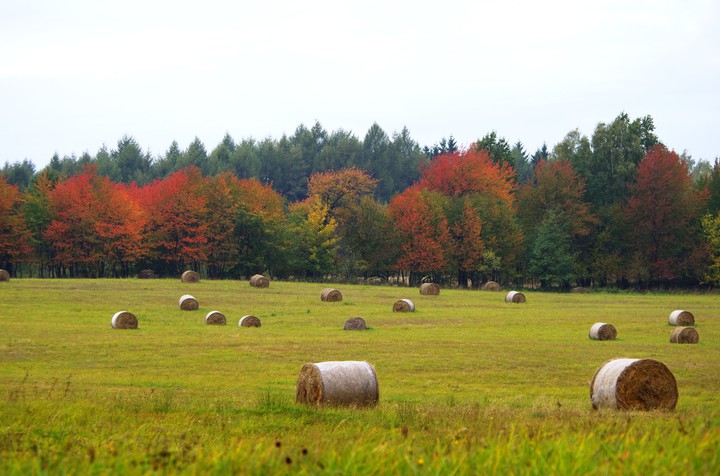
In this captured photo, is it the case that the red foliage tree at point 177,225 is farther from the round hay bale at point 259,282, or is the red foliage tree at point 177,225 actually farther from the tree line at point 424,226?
the round hay bale at point 259,282

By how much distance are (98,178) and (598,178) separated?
199 ft

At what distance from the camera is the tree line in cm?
8656

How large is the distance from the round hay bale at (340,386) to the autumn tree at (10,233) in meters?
72.2

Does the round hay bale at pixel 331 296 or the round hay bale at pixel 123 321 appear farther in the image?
the round hay bale at pixel 331 296

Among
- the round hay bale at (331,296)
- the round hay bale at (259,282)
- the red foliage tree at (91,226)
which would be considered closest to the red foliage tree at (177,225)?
the red foliage tree at (91,226)

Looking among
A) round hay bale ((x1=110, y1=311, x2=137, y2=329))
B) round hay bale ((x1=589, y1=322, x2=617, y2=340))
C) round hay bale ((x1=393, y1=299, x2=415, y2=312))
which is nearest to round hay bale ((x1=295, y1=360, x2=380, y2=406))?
round hay bale ((x1=589, y1=322, x2=617, y2=340))

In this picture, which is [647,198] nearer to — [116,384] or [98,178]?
[98,178]

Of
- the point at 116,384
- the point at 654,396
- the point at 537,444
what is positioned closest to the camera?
the point at 537,444

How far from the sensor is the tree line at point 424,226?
86562 mm

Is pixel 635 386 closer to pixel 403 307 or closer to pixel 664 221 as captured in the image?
pixel 403 307

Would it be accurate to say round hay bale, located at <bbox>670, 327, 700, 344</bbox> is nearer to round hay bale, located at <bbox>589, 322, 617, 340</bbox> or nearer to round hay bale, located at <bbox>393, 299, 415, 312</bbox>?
round hay bale, located at <bbox>589, 322, 617, 340</bbox>

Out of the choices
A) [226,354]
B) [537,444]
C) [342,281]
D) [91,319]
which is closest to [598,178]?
[342,281]

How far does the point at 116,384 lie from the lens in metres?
21.0

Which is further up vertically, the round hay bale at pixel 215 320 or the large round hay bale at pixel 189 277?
the large round hay bale at pixel 189 277
